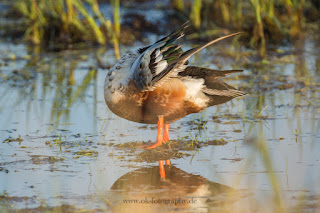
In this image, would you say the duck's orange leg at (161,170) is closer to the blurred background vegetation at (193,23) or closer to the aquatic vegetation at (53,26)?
the blurred background vegetation at (193,23)

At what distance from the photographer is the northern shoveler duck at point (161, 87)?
14.5ft

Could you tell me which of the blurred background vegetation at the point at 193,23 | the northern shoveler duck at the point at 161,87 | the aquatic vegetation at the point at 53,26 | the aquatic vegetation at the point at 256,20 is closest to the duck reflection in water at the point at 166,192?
the northern shoveler duck at the point at 161,87

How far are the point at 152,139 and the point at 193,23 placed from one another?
4903mm

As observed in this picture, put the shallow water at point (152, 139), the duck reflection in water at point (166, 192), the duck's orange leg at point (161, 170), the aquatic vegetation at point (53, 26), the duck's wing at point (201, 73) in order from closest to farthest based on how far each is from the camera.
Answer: the duck reflection in water at point (166, 192) → the shallow water at point (152, 139) → the duck's orange leg at point (161, 170) → the duck's wing at point (201, 73) → the aquatic vegetation at point (53, 26)

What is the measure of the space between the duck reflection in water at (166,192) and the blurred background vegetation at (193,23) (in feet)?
14.4

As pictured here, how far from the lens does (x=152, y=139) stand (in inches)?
194

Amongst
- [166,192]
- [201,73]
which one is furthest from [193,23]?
[166,192]

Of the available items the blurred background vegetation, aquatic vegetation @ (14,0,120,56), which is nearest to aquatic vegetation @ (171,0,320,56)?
the blurred background vegetation

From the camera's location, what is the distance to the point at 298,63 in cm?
764

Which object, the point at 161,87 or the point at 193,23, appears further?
the point at 193,23

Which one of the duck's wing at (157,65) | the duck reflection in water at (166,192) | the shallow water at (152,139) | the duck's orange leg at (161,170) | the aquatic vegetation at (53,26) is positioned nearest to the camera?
the duck reflection in water at (166,192)

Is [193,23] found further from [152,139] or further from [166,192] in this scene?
[166,192]

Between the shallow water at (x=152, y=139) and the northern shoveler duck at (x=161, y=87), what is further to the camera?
the northern shoveler duck at (x=161, y=87)

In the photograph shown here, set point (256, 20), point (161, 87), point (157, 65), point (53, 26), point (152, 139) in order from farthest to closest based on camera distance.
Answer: point (53, 26), point (256, 20), point (152, 139), point (161, 87), point (157, 65)
